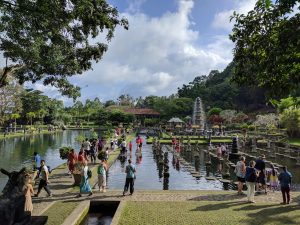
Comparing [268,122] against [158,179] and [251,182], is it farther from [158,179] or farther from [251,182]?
[251,182]

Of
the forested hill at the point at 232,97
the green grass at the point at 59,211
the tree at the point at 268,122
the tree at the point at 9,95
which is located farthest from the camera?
the forested hill at the point at 232,97

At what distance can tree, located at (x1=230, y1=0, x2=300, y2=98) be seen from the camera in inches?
344

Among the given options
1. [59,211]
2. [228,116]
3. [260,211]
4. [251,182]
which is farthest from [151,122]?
[59,211]

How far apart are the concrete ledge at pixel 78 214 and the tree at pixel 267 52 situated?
6.65m

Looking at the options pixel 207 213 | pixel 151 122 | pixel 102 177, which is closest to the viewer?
pixel 207 213

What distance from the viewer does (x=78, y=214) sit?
38.8 feet

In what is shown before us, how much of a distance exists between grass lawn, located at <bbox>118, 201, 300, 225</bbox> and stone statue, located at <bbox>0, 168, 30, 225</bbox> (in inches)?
133

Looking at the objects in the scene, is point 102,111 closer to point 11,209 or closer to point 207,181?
point 207,181

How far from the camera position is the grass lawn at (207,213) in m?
11.1

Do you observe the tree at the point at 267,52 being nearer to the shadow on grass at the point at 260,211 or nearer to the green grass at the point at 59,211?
the shadow on grass at the point at 260,211

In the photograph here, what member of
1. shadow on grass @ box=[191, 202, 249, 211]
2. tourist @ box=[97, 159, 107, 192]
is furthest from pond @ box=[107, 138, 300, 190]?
shadow on grass @ box=[191, 202, 249, 211]

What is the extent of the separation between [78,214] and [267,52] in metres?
7.90

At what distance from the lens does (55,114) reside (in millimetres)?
93750

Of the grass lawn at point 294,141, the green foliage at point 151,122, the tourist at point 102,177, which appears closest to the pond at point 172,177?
the tourist at point 102,177
